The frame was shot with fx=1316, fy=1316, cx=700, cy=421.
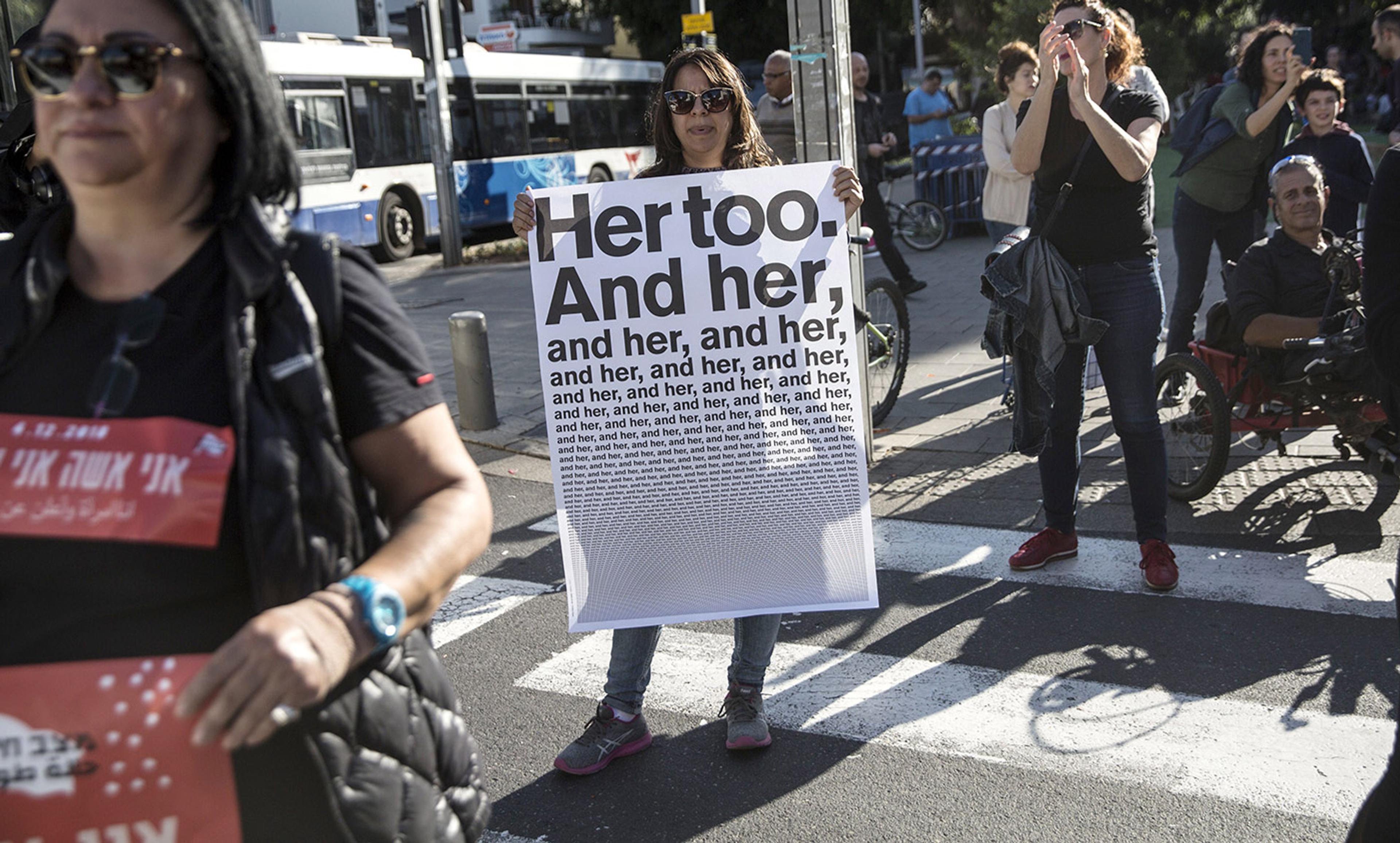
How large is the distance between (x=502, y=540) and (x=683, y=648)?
153 cm

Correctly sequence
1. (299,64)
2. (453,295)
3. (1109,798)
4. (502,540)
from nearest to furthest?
(1109,798)
(502,540)
(453,295)
(299,64)

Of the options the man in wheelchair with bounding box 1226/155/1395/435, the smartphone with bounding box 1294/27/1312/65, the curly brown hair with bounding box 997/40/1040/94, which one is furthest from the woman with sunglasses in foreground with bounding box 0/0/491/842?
the curly brown hair with bounding box 997/40/1040/94

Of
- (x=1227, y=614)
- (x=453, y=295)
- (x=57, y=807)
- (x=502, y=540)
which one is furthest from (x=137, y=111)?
(x=453, y=295)

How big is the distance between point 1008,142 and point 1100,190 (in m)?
3.32

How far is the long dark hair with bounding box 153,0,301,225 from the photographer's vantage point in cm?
153

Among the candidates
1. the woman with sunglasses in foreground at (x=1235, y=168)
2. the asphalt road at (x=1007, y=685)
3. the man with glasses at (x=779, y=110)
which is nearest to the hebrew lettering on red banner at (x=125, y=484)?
the asphalt road at (x=1007, y=685)

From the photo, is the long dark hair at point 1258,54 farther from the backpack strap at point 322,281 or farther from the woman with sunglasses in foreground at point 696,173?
the backpack strap at point 322,281

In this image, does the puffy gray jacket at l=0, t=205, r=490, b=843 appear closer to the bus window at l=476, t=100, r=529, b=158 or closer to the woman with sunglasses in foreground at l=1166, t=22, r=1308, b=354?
the woman with sunglasses in foreground at l=1166, t=22, r=1308, b=354

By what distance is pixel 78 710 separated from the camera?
1.44 m

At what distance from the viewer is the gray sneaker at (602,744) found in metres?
3.51

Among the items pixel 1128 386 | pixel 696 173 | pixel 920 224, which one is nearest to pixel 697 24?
pixel 920 224

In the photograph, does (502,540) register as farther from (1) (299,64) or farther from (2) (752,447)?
(1) (299,64)

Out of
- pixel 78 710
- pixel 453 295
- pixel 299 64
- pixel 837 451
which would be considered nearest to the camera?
pixel 78 710

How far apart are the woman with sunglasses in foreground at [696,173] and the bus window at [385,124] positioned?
15.1 metres
